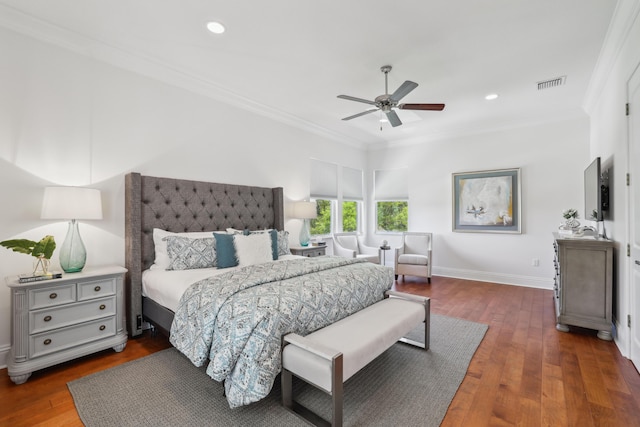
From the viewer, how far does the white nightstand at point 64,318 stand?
2.18 meters

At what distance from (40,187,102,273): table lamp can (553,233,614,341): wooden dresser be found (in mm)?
4459

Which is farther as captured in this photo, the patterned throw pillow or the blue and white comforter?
the patterned throw pillow

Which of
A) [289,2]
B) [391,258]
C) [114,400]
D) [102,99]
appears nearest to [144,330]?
[114,400]

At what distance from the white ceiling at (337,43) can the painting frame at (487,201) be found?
138 cm

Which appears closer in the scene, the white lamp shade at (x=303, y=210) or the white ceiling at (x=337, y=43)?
the white ceiling at (x=337, y=43)

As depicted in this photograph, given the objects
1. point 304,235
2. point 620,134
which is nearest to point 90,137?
point 304,235

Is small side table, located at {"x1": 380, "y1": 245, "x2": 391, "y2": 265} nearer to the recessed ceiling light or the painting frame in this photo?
the painting frame

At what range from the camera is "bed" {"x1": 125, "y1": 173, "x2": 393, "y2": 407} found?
179cm

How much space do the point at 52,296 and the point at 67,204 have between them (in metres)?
0.72

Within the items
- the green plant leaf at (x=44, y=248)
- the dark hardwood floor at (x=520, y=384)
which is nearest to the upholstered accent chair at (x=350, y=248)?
the dark hardwood floor at (x=520, y=384)

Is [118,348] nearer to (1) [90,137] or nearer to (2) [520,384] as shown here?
(1) [90,137]

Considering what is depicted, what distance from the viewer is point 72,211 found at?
8.02 feet

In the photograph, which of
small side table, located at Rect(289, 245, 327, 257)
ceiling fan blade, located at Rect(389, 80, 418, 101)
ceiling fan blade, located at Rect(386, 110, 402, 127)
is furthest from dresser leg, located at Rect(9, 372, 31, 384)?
ceiling fan blade, located at Rect(386, 110, 402, 127)

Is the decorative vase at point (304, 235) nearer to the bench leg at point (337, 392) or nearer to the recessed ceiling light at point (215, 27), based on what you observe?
the recessed ceiling light at point (215, 27)
